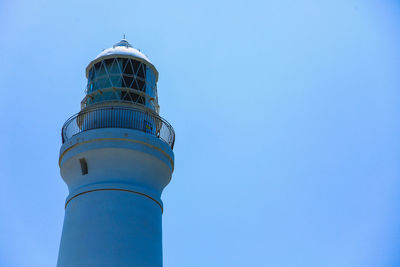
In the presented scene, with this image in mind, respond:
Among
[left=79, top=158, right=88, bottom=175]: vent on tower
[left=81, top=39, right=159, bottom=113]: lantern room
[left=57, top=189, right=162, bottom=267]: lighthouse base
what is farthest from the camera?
[left=81, top=39, right=159, bottom=113]: lantern room

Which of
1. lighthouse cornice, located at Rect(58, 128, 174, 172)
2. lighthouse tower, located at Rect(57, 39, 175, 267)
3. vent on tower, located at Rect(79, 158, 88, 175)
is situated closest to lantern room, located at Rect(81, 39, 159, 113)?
lighthouse tower, located at Rect(57, 39, 175, 267)

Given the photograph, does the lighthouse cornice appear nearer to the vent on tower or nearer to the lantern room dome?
the vent on tower

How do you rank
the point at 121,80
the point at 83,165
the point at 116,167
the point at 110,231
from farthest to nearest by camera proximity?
the point at 121,80 → the point at 83,165 → the point at 116,167 → the point at 110,231

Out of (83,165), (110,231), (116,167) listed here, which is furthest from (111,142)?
(110,231)

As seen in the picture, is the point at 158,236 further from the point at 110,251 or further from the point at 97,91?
the point at 97,91

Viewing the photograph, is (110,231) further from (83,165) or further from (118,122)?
(118,122)

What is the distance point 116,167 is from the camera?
12.5m

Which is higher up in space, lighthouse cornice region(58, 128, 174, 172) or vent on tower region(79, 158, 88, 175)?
lighthouse cornice region(58, 128, 174, 172)

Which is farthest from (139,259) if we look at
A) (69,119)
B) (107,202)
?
(69,119)

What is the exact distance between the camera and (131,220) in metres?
12.1

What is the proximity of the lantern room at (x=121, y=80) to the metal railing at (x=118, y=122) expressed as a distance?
0.95 feet

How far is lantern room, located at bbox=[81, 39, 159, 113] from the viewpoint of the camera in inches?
537

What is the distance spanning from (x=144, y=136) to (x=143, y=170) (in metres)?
0.80

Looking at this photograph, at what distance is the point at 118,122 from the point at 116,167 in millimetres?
1157
